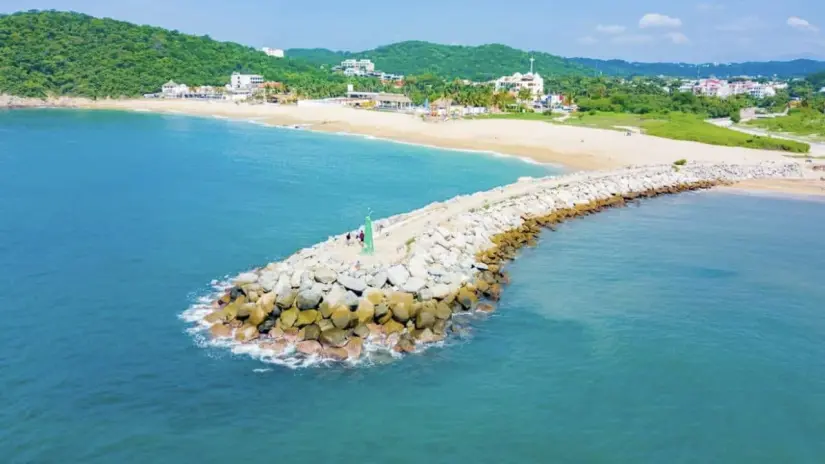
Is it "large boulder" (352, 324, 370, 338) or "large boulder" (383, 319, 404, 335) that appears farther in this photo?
"large boulder" (383, 319, 404, 335)

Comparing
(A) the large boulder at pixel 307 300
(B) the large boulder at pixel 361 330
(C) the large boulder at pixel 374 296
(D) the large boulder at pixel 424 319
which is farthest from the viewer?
(C) the large boulder at pixel 374 296

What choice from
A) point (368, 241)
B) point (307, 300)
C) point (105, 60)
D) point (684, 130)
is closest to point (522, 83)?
point (684, 130)

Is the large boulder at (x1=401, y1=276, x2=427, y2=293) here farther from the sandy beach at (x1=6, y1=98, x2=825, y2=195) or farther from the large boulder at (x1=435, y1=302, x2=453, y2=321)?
the sandy beach at (x1=6, y1=98, x2=825, y2=195)

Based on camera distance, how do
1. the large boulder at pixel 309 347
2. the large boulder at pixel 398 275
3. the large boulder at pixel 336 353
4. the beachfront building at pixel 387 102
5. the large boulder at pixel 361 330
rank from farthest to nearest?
1. the beachfront building at pixel 387 102
2. the large boulder at pixel 398 275
3. the large boulder at pixel 361 330
4. the large boulder at pixel 309 347
5. the large boulder at pixel 336 353

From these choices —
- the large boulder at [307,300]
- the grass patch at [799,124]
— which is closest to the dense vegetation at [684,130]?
the grass patch at [799,124]

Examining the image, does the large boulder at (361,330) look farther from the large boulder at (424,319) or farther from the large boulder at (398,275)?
the large boulder at (398,275)

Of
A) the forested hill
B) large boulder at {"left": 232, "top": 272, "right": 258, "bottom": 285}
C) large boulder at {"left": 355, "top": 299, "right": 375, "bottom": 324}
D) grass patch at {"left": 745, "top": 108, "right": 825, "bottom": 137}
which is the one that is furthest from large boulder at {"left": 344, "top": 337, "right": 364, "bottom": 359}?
the forested hill
